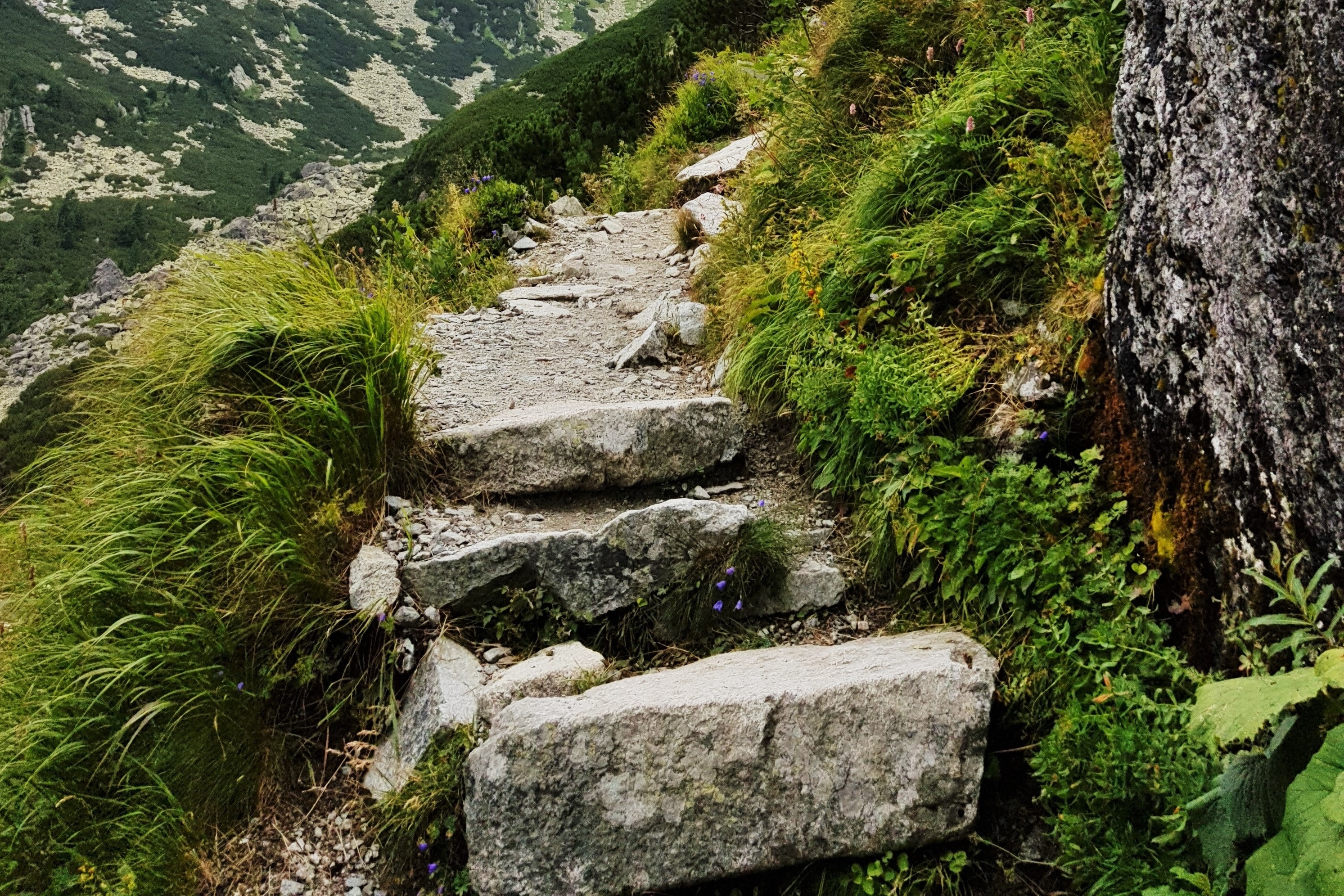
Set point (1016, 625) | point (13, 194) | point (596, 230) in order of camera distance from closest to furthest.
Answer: point (1016, 625), point (596, 230), point (13, 194)

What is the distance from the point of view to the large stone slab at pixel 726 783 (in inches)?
119

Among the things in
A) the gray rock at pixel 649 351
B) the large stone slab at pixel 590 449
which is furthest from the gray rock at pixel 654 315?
the large stone slab at pixel 590 449

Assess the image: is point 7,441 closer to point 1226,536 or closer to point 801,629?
point 801,629

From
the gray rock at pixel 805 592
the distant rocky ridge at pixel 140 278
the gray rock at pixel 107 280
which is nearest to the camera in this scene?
the gray rock at pixel 805 592

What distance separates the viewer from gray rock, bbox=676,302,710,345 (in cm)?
639

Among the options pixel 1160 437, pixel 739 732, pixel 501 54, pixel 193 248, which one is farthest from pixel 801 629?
pixel 501 54

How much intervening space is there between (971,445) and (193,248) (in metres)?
5.06

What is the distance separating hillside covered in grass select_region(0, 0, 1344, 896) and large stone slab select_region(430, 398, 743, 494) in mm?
300

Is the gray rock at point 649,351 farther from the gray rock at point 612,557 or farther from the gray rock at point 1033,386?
the gray rock at point 1033,386

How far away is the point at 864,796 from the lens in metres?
3.03

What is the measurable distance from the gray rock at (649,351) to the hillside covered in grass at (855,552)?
49 cm

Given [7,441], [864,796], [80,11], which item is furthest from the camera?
[80,11]

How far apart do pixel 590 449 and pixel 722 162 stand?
630 centimetres

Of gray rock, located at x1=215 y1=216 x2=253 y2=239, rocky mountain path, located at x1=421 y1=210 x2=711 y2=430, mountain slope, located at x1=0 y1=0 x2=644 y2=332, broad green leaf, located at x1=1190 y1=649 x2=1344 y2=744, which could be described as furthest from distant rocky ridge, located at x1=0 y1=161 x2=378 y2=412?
broad green leaf, located at x1=1190 y1=649 x2=1344 y2=744
